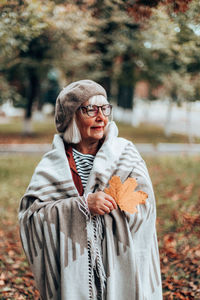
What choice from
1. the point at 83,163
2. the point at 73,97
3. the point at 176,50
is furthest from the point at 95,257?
the point at 176,50

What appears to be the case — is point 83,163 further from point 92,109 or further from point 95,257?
point 95,257

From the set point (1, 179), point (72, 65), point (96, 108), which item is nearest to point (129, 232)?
point (96, 108)

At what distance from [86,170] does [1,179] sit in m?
7.49

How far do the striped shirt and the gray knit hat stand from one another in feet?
0.78

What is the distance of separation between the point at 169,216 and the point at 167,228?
0.55m

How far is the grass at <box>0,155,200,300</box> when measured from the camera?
4.00 metres

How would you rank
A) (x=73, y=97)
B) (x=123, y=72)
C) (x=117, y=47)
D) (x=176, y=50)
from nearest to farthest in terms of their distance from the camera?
1. (x=73, y=97)
2. (x=176, y=50)
3. (x=117, y=47)
4. (x=123, y=72)

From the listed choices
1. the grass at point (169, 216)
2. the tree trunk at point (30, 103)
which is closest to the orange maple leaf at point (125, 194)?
the grass at point (169, 216)

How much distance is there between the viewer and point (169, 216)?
20.4 feet

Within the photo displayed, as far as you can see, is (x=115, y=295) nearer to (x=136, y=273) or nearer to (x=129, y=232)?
(x=136, y=273)

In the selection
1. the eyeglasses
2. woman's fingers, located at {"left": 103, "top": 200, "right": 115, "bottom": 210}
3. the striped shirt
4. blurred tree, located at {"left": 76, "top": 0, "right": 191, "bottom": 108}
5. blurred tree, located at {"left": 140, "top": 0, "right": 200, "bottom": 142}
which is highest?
blurred tree, located at {"left": 76, "top": 0, "right": 191, "bottom": 108}

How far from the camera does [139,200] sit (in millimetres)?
1926

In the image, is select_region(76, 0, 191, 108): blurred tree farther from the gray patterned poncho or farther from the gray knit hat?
the gray patterned poncho

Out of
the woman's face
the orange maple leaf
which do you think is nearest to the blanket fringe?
the orange maple leaf
